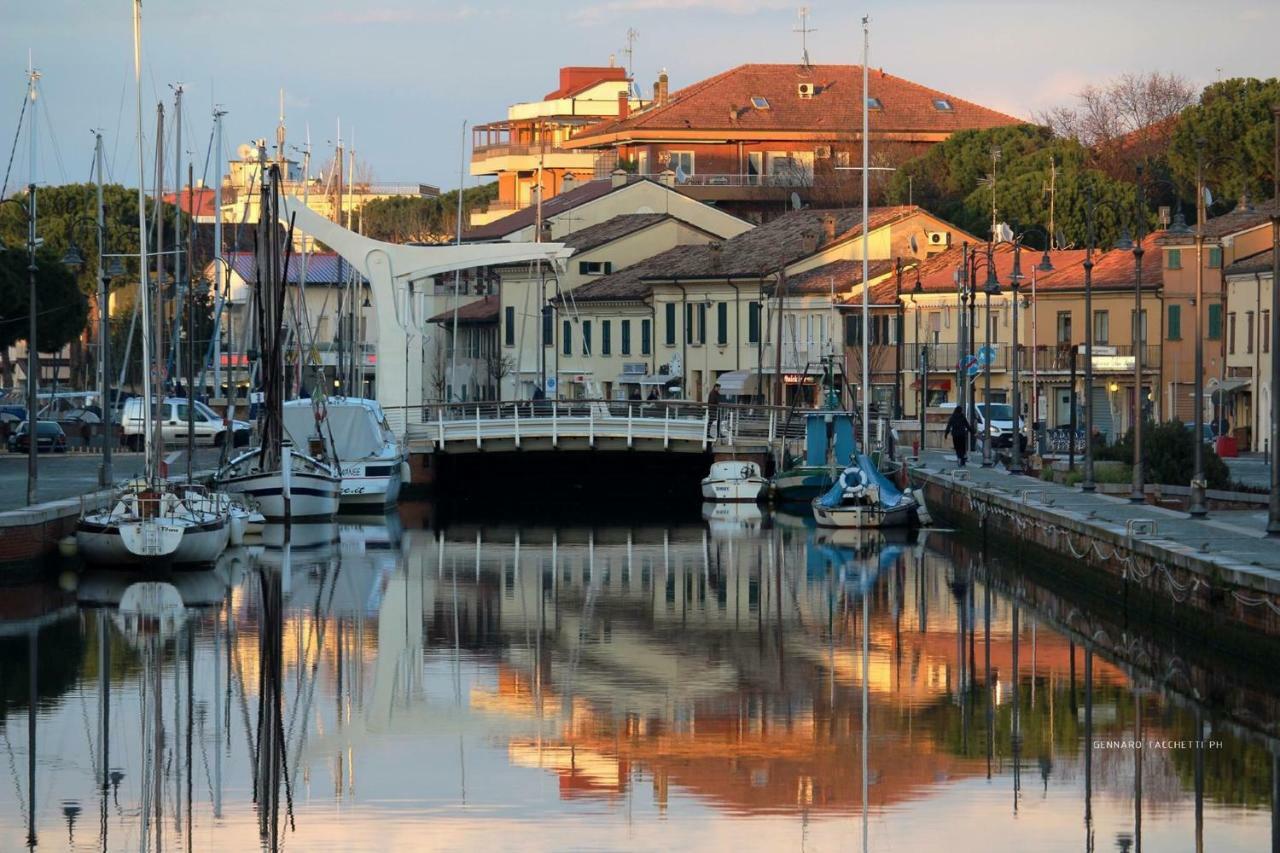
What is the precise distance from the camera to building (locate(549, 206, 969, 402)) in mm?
92812

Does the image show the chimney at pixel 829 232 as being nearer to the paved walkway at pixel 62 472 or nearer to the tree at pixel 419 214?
the paved walkway at pixel 62 472

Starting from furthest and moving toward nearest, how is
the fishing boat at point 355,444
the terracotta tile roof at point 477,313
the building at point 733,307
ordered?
1. the terracotta tile roof at point 477,313
2. the building at point 733,307
3. the fishing boat at point 355,444

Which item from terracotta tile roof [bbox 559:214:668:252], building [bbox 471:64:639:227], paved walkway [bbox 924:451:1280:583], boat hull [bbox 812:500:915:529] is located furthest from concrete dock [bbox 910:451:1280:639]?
building [bbox 471:64:639:227]

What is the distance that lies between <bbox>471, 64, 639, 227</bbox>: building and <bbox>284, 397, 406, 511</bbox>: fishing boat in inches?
3265

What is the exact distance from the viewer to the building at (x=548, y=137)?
14738 cm

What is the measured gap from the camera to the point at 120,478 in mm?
52000

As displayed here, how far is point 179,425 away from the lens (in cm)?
7500

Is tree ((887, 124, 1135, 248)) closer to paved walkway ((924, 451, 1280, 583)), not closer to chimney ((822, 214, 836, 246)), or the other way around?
chimney ((822, 214, 836, 246))

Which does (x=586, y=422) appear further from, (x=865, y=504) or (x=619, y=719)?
(x=619, y=719)

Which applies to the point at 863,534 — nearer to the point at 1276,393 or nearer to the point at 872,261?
the point at 1276,393

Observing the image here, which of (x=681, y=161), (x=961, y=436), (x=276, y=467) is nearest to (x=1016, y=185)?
(x=681, y=161)

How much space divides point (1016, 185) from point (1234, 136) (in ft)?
44.0

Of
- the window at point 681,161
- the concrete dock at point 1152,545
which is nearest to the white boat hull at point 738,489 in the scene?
the concrete dock at point 1152,545

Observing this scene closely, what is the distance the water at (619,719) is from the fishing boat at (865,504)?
11081mm
